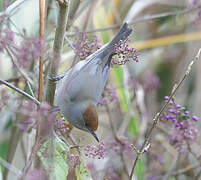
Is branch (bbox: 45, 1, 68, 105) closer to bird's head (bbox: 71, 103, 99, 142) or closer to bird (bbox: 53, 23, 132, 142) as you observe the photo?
bird (bbox: 53, 23, 132, 142)

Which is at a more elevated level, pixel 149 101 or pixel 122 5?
pixel 122 5

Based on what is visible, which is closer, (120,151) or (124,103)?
(120,151)

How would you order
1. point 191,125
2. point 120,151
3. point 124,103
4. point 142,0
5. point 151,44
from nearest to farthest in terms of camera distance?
point 191,125 → point 120,151 → point 124,103 → point 142,0 → point 151,44

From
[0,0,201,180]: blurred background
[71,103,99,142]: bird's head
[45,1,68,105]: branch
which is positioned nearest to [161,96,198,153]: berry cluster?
[0,0,201,180]: blurred background

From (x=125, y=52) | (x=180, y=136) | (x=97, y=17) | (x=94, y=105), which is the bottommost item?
(x=180, y=136)

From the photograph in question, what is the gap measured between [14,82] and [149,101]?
234 centimetres

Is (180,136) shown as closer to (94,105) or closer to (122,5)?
(94,105)

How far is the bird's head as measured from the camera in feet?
6.89

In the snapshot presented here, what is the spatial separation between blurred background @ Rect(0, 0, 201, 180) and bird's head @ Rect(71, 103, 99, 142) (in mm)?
89

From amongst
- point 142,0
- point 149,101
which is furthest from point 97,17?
point 149,101

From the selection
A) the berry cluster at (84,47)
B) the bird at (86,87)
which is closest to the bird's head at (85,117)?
the bird at (86,87)

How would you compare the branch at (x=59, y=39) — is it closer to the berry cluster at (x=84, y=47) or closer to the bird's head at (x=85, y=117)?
the berry cluster at (x=84, y=47)

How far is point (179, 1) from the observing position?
508 cm

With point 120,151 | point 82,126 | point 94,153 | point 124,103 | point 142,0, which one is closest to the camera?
point 94,153
